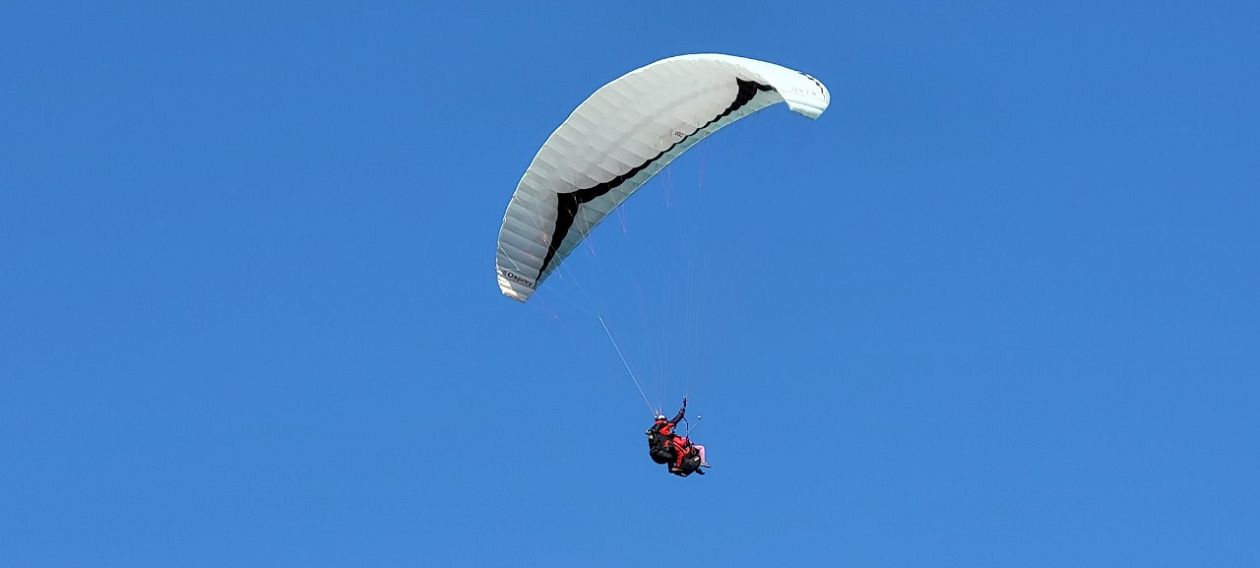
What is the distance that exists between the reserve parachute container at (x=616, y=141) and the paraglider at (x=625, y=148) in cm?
2

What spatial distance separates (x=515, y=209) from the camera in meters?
43.6

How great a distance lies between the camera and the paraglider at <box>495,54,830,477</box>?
132 ft

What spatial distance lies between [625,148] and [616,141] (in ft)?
0.76

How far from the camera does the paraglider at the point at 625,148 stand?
4009 centimetres

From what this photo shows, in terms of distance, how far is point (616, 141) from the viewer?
42281 millimetres

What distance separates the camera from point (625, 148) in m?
42.4

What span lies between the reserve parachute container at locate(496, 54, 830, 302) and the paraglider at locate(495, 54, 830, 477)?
2cm

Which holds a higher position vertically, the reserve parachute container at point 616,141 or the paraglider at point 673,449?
the reserve parachute container at point 616,141

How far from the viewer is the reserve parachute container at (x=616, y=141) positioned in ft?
132

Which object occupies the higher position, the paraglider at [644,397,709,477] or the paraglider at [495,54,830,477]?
the paraglider at [495,54,830,477]

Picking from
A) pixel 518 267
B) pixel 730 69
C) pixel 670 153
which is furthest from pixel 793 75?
pixel 518 267

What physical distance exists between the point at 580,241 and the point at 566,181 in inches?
50.9

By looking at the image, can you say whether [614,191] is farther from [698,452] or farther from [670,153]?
[698,452]

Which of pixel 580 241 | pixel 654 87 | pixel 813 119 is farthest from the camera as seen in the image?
pixel 580 241
